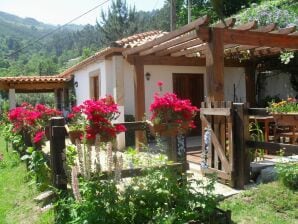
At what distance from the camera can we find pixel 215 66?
596 centimetres

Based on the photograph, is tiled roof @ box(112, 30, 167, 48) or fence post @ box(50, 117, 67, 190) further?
tiled roof @ box(112, 30, 167, 48)

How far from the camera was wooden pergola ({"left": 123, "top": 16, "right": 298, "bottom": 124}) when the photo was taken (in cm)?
597

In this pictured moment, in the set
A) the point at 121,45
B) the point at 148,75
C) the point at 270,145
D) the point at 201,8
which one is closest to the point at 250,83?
the point at 148,75

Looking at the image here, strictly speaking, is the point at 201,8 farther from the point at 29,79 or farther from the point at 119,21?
the point at 29,79

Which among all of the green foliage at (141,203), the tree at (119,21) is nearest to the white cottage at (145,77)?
the green foliage at (141,203)

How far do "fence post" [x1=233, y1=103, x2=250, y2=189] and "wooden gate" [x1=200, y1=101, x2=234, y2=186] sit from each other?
0.22 ft

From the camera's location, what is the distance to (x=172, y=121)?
420 cm

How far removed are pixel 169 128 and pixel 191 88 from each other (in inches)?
311

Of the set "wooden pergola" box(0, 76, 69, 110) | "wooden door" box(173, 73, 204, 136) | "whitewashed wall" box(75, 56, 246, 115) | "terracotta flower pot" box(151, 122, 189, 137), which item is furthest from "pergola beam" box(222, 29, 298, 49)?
"wooden pergola" box(0, 76, 69, 110)

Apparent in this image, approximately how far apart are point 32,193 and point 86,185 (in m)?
2.60

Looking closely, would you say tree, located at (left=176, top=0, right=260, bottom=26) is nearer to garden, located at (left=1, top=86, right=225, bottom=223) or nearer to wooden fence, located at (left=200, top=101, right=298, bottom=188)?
wooden fence, located at (left=200, top=101, right=298, bottom=188)

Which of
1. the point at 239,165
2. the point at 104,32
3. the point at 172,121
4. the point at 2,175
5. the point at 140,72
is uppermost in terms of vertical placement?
the point at 104,32

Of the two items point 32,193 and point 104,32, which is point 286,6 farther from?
point 104,32

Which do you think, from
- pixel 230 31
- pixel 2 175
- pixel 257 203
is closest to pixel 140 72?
pixel 230 31
